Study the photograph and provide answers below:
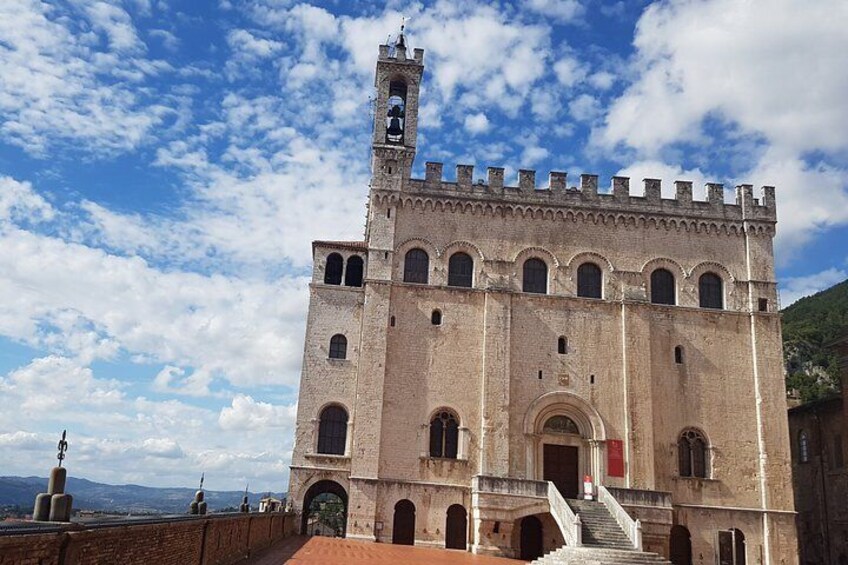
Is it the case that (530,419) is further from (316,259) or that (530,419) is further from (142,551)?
(142,551)

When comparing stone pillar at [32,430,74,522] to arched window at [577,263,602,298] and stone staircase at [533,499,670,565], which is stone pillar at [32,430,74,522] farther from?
arched window at [577,263,602,298]

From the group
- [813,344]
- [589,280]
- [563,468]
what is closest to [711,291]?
[589,280]

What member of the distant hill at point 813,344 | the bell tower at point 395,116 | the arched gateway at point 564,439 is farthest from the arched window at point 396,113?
the distant hill at point 813,344

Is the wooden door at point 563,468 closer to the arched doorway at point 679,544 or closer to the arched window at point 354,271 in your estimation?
the arched doorway at point 679,544

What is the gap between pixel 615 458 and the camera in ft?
102

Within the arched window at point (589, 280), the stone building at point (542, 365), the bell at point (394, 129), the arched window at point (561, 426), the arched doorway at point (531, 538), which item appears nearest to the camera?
the arched doorway at point (531, 538)

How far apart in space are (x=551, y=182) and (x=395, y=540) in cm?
1691

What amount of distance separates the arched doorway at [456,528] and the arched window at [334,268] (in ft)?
36.4

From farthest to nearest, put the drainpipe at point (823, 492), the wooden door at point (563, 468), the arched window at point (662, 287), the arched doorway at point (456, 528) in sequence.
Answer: the drainpipe at point (823, 492)
the arched window at point (662, 287)
the wooden door at point (563, 468)
the arched doorway at point (456, 528)

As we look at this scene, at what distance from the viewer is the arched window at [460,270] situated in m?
33.4

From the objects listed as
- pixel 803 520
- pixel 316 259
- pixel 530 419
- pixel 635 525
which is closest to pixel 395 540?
pixel 530 419

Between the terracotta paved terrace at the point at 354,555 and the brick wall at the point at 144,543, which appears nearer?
the brick wall at the point at 144,543

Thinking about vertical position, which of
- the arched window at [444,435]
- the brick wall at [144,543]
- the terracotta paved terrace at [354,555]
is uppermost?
the arched window at [444,435]

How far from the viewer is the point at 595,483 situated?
30859 mm
